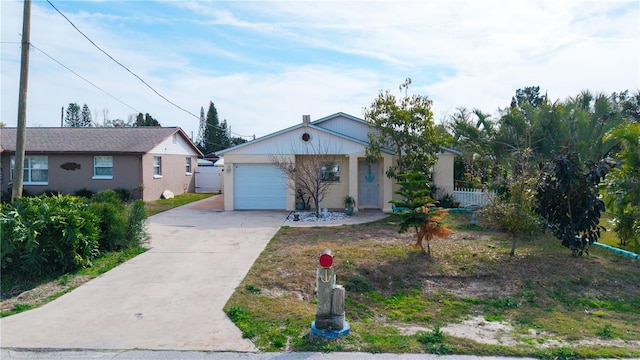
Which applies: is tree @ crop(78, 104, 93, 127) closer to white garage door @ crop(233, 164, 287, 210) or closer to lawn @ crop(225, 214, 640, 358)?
white garage door @ crop(233, 164, 287, 210)

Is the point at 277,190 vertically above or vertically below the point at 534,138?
below

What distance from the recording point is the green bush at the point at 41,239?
804cm

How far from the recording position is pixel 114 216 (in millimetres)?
10039

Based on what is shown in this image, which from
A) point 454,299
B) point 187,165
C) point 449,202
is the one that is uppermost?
point 187,165

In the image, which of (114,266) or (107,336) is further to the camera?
(114,266)

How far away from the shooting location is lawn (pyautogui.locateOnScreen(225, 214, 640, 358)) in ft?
17.6

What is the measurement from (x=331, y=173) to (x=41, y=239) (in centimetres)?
1201

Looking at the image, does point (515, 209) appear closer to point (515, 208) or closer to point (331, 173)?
point (515, 208)

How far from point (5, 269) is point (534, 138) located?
17.1 metres

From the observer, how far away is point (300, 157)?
1864 cm

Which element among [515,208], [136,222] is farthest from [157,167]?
[515,208]

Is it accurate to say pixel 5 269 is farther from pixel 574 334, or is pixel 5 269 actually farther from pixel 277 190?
pixel 277 190

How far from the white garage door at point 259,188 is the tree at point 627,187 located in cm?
1161

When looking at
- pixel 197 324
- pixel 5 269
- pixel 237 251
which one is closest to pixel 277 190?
pixel 237 251
